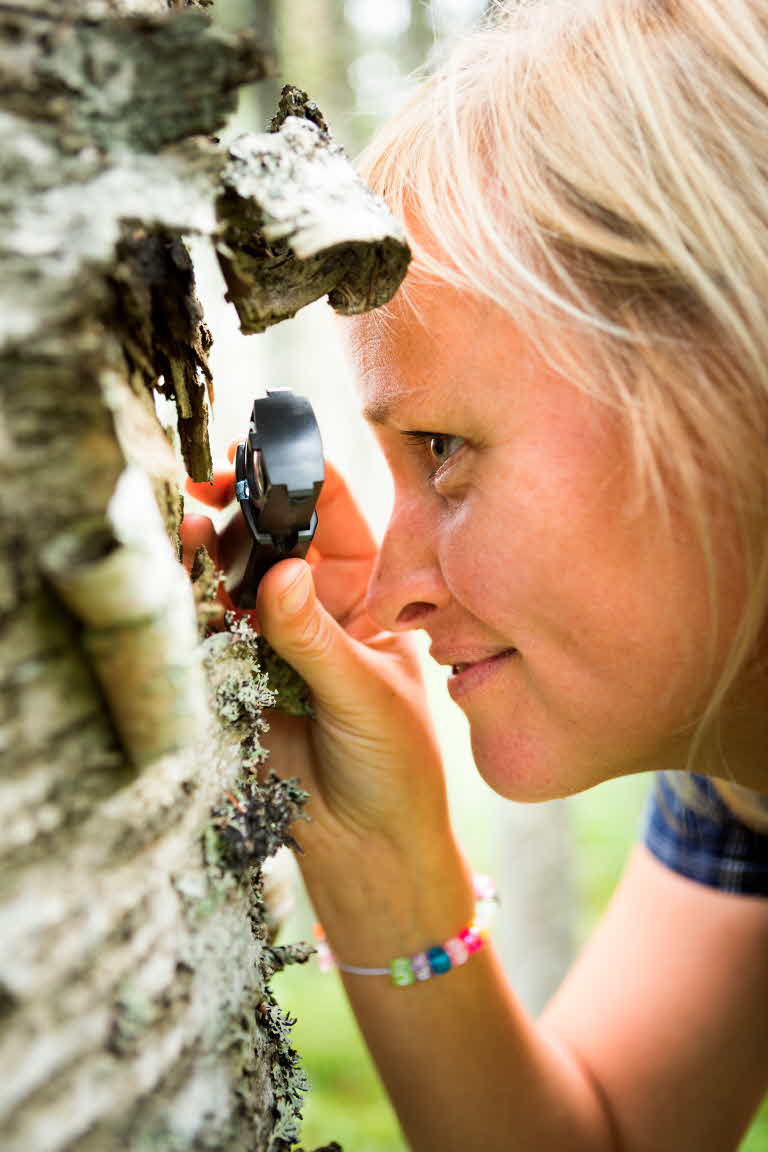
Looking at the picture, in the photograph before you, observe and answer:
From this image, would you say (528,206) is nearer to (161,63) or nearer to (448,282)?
(448,282)

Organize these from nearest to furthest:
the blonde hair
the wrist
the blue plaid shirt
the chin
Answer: the blonde hair → the chin → the wrist → the blue plaid shirt

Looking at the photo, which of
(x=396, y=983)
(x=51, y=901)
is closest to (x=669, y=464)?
(x=51, y=901)

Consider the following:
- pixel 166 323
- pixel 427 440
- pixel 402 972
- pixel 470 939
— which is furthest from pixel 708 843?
pixel 166 323

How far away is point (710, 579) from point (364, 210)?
57 cm

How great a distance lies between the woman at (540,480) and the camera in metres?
1.00

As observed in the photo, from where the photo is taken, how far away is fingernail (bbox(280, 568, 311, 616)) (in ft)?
3.63

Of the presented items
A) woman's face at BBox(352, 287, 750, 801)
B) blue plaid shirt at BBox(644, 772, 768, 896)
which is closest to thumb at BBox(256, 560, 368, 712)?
woman's face at BBox(352, 287, 750, 801)

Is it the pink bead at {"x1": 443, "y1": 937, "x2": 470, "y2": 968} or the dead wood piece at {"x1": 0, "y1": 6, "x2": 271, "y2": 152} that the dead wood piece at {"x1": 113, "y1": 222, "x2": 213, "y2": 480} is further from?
the pink bead at {"x1": 443, "y1": 937, "x2": 470, "y2": 968}

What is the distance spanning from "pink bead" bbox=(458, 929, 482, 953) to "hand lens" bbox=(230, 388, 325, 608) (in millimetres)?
736

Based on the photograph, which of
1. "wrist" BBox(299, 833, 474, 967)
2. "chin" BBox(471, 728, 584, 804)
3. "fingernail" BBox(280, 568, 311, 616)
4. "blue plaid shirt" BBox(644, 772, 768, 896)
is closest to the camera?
"fingernail" BBox(280, 568, 311, 616)

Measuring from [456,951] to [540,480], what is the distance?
0.83 meters

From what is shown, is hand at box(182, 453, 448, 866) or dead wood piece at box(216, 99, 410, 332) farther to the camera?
hand at box(182, 453, 448, 866)

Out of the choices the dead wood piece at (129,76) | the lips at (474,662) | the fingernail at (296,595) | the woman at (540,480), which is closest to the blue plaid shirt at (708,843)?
the woman at (540,480)

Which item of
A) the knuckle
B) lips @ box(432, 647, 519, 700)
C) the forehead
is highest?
the forehead
